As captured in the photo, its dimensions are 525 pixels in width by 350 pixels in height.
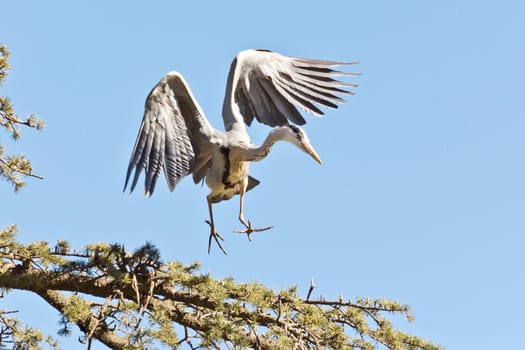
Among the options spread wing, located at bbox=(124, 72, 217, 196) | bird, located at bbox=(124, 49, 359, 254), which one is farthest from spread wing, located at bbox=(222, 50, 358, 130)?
spread wing, located at bbox=(124, 72, 217, 196)

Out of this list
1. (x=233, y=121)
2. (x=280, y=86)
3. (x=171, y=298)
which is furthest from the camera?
(x=280, y=86)

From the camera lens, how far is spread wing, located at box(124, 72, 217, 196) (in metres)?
4.18

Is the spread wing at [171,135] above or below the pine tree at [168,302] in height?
above

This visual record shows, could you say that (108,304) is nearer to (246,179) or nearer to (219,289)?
(219,289)

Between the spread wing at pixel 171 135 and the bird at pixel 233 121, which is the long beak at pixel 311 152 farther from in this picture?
the spread wing at pixel 171 135

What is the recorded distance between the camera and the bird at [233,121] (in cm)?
426

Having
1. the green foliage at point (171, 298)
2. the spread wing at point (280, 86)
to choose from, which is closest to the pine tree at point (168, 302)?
the green foliage at point (171, 298)

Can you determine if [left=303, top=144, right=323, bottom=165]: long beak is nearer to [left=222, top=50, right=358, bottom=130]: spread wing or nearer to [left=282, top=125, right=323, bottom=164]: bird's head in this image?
[left=282, top=125, right=323, bottom=164]: bird's head

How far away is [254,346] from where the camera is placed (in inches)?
136

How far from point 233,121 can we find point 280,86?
468 millimetres

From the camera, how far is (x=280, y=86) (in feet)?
16.4

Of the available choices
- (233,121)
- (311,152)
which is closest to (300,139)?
(311,152)

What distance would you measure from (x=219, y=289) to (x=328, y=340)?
54 centimetres

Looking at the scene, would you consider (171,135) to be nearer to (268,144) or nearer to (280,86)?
(268,144)
